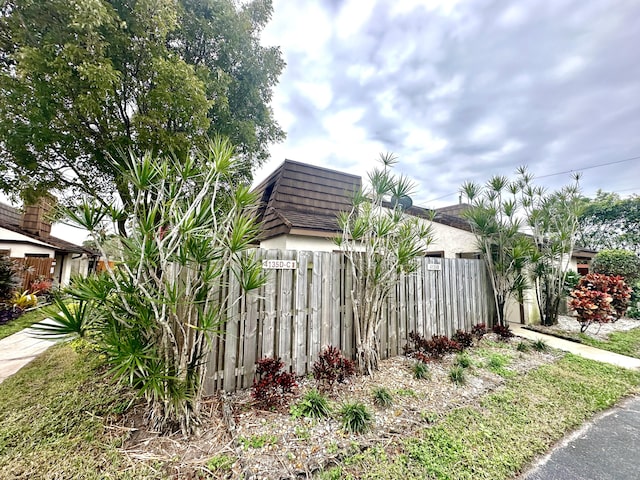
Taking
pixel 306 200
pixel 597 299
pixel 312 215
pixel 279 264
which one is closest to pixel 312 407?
pixel 279 264

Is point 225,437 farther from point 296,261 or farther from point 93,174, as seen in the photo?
point 93,174

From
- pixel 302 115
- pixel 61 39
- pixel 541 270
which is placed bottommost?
pixel 541 270

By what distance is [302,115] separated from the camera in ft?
26.9

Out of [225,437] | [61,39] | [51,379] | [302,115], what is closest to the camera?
[225,437]

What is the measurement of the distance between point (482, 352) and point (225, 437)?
4.52 meters

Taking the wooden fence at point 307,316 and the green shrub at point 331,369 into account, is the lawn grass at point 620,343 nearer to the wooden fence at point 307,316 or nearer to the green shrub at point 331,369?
the wooden fence at point 307,316

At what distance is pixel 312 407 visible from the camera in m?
2.67

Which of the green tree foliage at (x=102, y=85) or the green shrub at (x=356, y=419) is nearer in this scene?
the green shrub at (x=356, y=419)

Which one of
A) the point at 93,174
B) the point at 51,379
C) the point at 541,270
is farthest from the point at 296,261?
the point at 541,270

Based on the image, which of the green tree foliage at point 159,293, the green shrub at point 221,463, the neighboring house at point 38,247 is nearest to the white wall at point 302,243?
the green tree foliage at point 159,293

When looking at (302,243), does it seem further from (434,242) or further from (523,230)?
(523,230)

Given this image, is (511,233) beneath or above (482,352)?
above

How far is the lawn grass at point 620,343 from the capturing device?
496 centimetres

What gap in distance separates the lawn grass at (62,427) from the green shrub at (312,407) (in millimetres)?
1272
